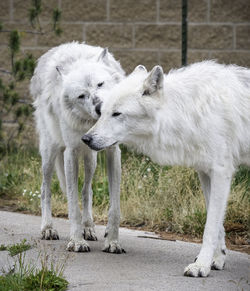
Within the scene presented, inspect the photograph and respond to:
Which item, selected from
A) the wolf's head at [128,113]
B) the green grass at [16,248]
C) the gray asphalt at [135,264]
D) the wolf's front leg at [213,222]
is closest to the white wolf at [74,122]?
the gray asphalt at [135,264]

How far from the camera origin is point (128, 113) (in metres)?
4.61

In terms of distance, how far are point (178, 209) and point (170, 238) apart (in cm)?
61

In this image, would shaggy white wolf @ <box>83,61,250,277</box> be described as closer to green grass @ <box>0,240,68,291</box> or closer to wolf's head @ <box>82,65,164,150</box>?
wolf's head @ <box>82,65,164,150</box>

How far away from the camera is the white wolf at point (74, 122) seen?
534 cm

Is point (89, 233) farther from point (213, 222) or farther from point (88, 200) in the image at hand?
point (213, 222)

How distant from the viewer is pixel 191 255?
5.27 metres

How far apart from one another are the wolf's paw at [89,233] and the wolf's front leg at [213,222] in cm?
161

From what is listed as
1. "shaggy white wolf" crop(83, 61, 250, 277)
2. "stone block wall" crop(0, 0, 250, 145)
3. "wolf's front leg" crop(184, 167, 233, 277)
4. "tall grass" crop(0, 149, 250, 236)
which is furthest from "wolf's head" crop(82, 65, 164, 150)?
"stone block wall" crop(0, 0, 250, 145)

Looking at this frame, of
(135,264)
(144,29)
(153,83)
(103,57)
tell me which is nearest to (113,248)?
(135,264)

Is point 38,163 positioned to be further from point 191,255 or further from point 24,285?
point 24,285

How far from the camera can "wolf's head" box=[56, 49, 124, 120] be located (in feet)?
17.2

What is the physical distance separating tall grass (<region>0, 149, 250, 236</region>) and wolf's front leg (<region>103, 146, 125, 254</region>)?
1.11 metres

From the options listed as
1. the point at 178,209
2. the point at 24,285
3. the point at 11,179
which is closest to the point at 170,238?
the point at 178,209

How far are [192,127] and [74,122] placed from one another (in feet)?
3.99
